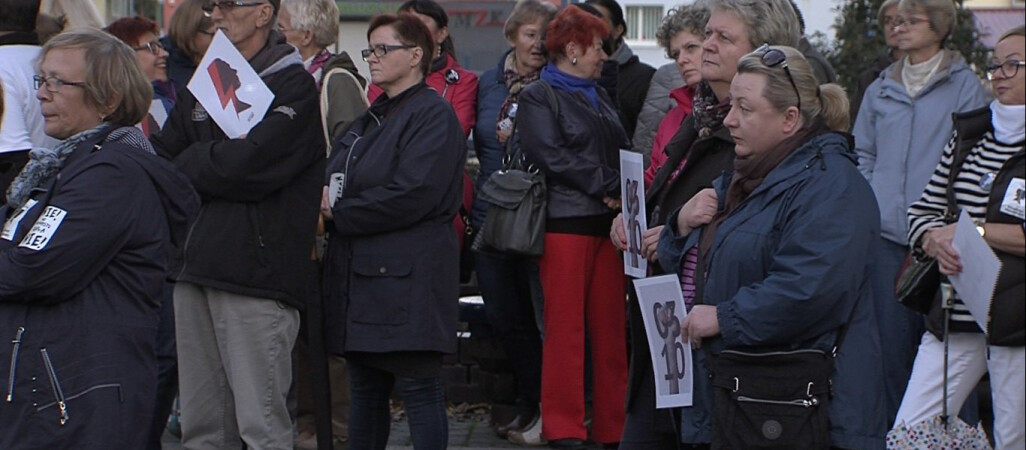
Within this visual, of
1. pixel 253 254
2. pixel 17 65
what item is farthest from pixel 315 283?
pixel 17 65

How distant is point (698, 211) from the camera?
4867 mm

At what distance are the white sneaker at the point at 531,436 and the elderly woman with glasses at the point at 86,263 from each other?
3226 mm

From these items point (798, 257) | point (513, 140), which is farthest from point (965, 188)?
point (513, 140)

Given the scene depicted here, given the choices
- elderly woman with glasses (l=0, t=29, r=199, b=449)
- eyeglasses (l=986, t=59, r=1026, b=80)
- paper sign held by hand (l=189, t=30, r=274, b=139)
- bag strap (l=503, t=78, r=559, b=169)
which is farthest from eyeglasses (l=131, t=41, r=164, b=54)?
eyeglasses (l=986, t=59, r=1026, b=80)

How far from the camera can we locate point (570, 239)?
719cm

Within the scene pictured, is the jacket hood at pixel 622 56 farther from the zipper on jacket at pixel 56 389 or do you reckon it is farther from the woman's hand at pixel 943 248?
the zipper on jacket at pixel 56 389

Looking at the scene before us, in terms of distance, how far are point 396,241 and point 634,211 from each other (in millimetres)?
953

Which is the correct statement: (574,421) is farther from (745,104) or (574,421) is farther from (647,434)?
(745,104)

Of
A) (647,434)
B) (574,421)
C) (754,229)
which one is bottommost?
(574,421)

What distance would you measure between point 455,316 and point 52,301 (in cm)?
202

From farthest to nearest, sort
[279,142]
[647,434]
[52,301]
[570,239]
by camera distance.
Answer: [570,239] → [279,142] → [647,434] → [52,301]

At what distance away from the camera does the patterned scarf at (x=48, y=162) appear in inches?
178

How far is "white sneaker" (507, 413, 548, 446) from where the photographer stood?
7602 millimetres

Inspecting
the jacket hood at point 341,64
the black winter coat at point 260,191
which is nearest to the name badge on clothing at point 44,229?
the black winter coat at point 260,191
